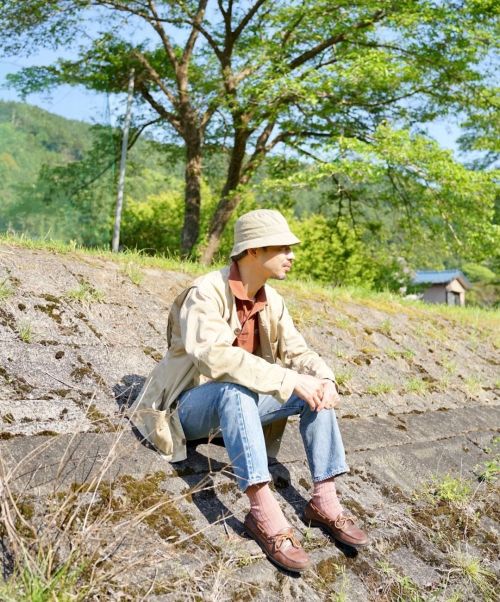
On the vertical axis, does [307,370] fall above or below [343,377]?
above

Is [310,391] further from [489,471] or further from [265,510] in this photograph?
[489,471]

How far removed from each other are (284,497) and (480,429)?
81.6 inches

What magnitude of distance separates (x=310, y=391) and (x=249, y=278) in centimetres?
62

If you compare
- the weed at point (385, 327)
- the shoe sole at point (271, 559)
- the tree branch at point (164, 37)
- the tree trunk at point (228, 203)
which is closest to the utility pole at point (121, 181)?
the tree branch at point (164, 37)

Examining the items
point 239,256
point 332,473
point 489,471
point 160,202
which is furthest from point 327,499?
point 160,202

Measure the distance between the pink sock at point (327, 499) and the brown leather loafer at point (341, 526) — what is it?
2 centimetres

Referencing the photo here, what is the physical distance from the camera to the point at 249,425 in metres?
2.49

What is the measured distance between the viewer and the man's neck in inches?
114

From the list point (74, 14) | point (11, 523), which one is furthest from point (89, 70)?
point (11, 523)

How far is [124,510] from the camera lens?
218cm

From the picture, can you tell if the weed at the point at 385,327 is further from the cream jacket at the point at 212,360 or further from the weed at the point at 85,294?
the weed at the point at 85,294

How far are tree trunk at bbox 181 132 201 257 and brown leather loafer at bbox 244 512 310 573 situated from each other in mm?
11803

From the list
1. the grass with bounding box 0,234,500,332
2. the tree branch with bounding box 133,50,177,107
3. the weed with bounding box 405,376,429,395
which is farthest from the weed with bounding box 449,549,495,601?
the tree branch with bounding box 133,50,177,107

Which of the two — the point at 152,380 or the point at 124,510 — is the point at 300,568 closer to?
the point at 124,510
